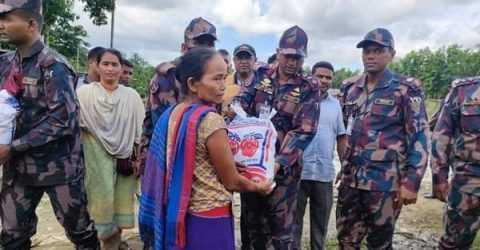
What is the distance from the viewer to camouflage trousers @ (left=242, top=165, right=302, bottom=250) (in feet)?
10.3

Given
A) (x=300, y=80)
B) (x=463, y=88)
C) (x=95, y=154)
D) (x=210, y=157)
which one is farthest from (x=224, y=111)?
(x=463, y=88)

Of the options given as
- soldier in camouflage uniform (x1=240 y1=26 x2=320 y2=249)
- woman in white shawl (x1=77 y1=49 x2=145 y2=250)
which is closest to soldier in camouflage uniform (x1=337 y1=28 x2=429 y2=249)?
soldier in camouflage uniform (x1=240 y1=26 x2=320 y2=249)

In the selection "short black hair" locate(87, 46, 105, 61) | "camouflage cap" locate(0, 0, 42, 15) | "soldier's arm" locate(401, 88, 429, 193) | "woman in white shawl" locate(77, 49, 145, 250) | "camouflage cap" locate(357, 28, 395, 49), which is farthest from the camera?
"short black hair" locate(87, 46, 105, 61)

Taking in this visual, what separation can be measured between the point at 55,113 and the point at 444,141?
8.75 ft

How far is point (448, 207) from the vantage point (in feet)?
10.5

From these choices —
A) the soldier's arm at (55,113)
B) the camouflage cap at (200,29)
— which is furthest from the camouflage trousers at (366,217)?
the soldier's arm at (55,113)

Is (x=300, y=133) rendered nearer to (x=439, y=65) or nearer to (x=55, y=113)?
(x=55, y=113)

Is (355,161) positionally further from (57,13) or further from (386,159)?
(57,13)

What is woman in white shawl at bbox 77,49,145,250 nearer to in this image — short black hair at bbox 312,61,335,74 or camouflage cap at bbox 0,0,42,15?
camouflage cap at bbox 0,0,42,15

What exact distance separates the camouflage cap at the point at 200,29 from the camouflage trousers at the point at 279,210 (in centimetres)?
107

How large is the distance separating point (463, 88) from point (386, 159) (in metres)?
0.78

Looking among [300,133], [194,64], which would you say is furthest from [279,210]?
[194,64]

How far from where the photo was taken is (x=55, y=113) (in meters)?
2.68

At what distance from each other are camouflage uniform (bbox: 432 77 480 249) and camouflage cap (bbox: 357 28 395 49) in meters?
0.63
